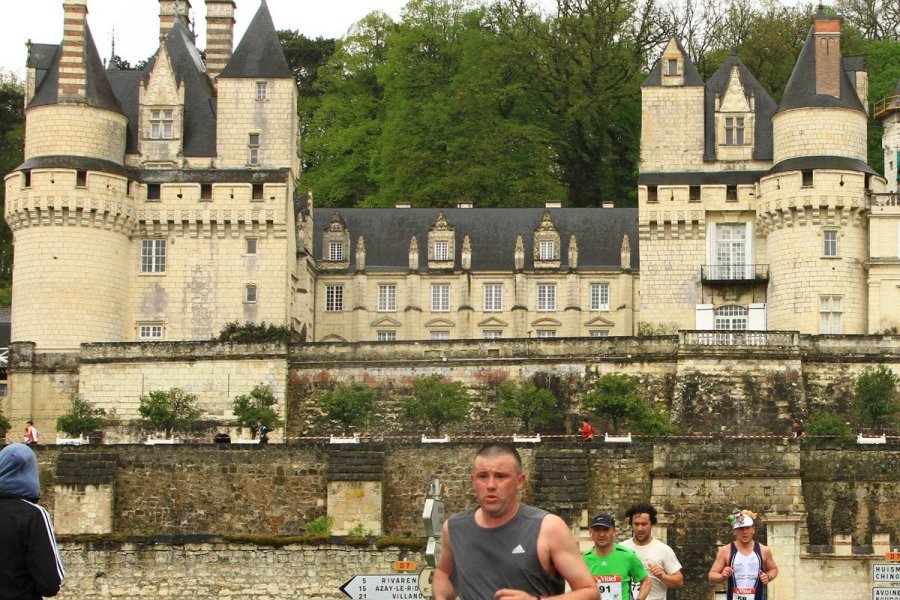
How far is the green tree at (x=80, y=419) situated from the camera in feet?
162

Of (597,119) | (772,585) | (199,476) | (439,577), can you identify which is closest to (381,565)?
(772,585)

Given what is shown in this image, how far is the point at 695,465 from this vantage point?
39469 millimetres

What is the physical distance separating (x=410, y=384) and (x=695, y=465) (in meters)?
13.9

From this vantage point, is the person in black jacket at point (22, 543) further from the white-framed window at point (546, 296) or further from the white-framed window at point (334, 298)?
the white-framed window at point (546, 296)

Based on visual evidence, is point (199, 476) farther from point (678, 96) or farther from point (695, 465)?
point (678, 96)

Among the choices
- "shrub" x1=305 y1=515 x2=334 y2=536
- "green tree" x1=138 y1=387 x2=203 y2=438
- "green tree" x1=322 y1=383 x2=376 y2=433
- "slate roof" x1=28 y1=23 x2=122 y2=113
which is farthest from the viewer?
"slate roof" x1=28 y1=23 x2=122 y2=113

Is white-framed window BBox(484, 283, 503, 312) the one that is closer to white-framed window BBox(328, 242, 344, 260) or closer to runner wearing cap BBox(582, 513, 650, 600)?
white-framed window BBox(328, 242, 344, 260)

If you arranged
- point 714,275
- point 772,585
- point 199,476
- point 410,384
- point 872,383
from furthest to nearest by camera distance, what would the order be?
point 714,275, point 410,384, point 872,383, point 199,476, point 772,585

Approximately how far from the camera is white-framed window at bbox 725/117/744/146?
184 feet

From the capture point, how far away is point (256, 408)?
164ft

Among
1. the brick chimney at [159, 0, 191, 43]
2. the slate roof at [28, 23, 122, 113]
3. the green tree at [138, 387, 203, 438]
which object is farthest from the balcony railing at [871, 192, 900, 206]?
the brick chimney at [159, 0, 191, 43]

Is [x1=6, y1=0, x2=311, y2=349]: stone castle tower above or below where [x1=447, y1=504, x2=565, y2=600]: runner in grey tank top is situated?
above

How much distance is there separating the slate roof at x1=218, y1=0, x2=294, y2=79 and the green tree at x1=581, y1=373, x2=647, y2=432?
16289 mm

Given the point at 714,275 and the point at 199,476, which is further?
the point at 714,275
